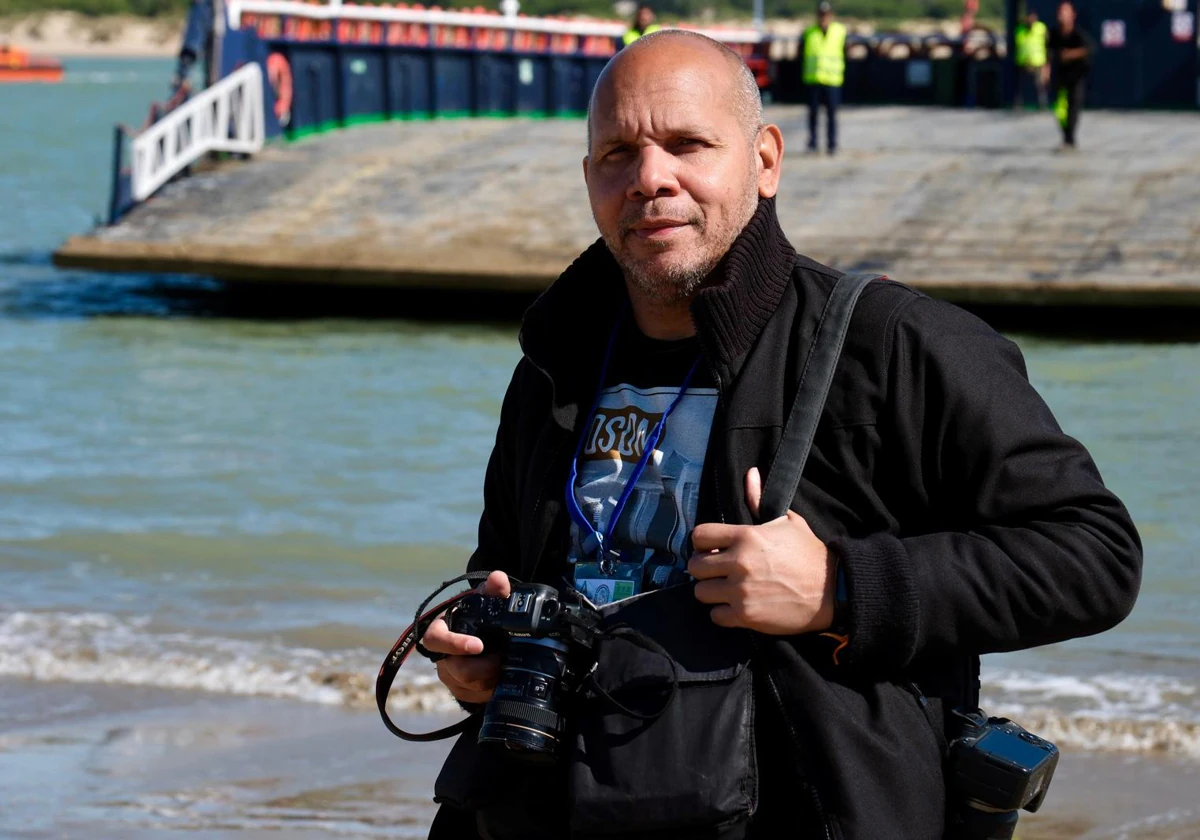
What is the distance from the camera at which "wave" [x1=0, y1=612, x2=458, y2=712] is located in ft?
20.2

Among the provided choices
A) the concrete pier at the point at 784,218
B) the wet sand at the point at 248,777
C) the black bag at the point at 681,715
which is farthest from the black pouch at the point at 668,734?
the concrete pier at the point at 784,218

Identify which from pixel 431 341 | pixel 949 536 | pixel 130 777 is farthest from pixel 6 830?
pixel 431 341

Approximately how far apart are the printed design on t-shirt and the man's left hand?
145 millimetres

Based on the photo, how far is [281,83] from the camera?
18891mm

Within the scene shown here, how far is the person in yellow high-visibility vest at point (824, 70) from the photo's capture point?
18.2 meters

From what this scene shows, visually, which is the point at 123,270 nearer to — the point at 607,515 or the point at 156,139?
the point at 156,139

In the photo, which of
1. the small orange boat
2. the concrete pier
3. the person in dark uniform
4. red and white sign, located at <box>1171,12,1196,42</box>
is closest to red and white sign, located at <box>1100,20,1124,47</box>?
red and white sign, located at <box>1171,12,1196,42</box>

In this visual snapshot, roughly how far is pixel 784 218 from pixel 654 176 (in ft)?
42.6

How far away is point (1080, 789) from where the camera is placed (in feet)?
16.8

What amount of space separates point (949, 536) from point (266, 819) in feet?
10.3

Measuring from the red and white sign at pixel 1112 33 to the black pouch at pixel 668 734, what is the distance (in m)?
24.2

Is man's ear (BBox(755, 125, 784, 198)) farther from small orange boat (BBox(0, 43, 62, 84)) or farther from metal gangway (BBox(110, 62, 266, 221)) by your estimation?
small orange boat (BBox(0, 43, 62, 84))

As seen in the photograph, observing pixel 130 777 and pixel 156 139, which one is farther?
pixel 156 139

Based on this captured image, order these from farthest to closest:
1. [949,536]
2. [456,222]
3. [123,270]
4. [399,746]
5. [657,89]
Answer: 1. [456,222]
2. [123,270]
3. [399,746]
4. [657,89]
5. [949,536]
